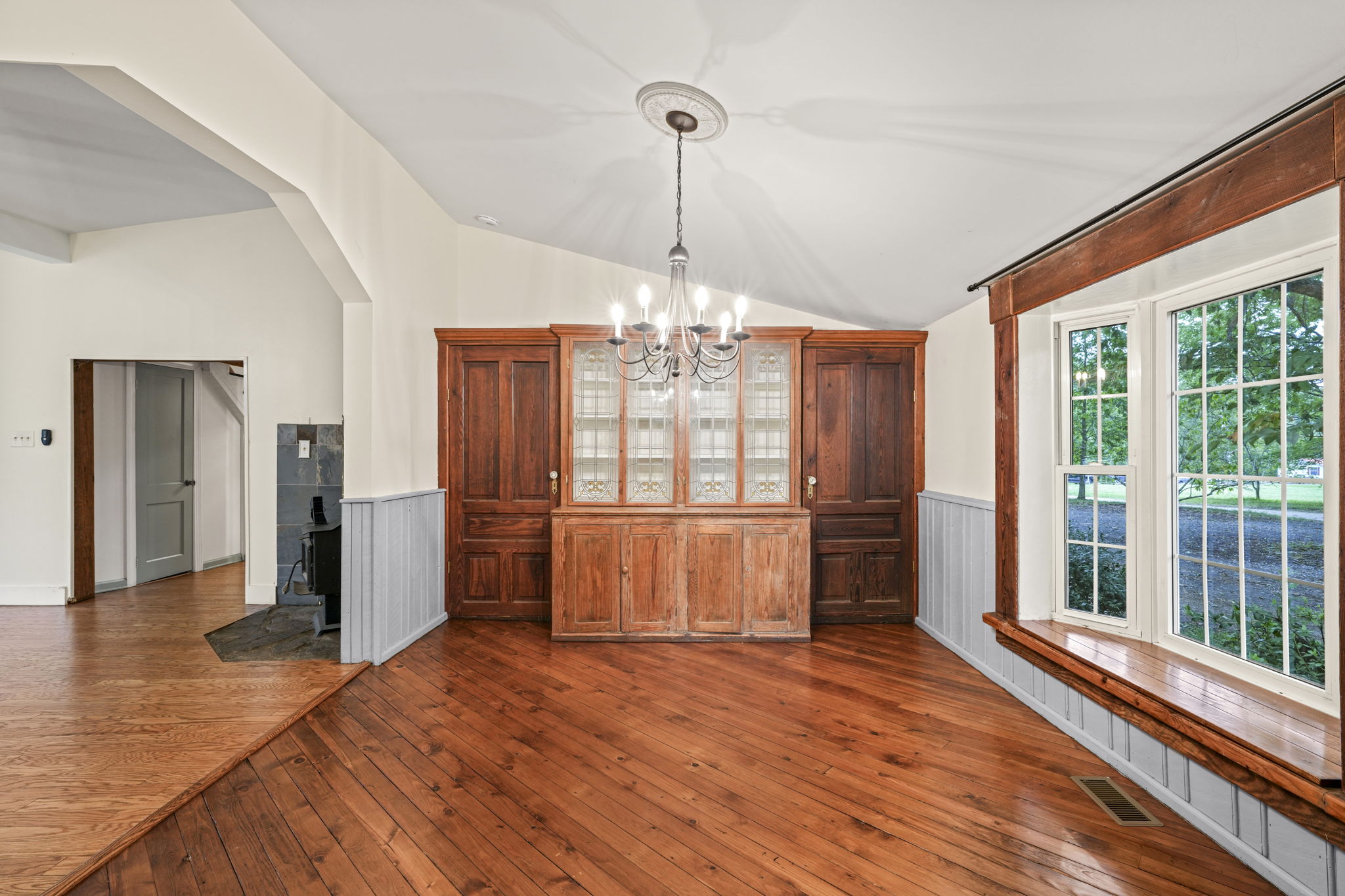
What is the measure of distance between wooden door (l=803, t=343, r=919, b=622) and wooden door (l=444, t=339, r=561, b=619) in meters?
2.08

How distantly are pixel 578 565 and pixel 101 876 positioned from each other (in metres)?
2.49

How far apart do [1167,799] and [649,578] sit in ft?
9.03

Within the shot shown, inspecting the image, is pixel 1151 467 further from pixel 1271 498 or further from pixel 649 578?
pixel 649 578

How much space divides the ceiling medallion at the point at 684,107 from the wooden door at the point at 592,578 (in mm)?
2498

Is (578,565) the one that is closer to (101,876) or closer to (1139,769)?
(101,876)

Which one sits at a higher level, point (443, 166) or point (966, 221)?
point (443, 166)

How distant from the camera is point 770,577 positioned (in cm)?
387

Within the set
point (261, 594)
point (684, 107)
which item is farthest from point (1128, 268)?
point (261, 594)

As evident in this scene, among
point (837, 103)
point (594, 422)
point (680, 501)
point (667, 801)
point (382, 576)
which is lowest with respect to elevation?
point (667, 801)

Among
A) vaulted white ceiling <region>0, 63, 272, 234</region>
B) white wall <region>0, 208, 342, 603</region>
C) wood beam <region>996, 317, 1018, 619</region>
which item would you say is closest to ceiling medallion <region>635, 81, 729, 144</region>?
wood beam <region>996, 317, 1018, 619</region>

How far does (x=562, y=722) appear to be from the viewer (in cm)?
266

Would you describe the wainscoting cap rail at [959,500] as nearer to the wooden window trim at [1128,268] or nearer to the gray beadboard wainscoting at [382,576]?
the wooden window trim at [1128,268]

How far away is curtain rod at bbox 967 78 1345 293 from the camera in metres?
1.43

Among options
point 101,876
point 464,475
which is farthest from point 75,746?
point 464,475
